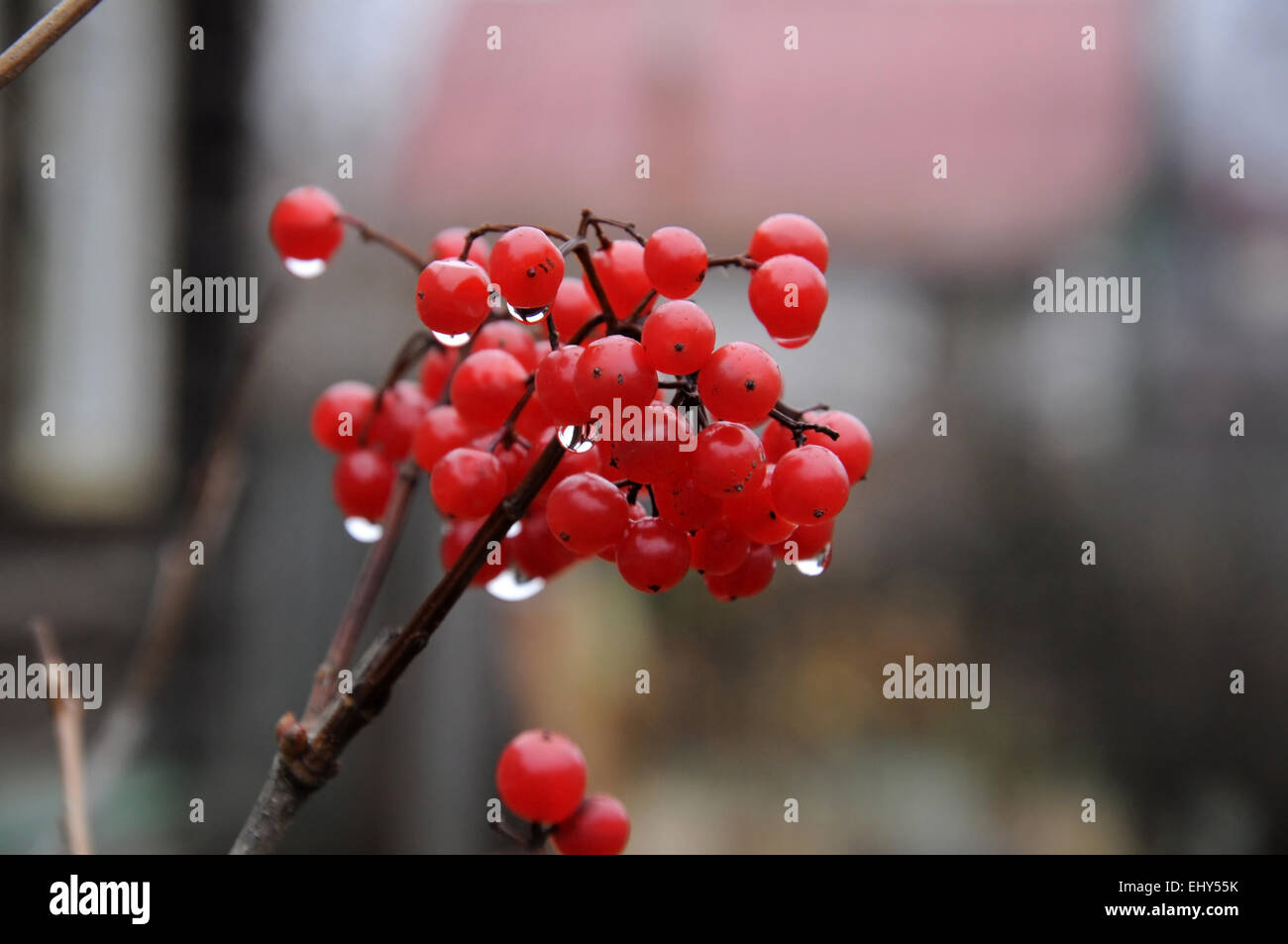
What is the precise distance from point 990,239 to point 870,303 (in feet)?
1.92

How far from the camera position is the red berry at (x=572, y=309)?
55cm

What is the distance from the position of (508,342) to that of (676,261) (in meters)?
0.13

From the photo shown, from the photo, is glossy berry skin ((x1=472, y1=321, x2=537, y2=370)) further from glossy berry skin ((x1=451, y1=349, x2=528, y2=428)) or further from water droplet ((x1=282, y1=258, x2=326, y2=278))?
water droplet ((x1=282, y1=258, x2=326, y2=278))

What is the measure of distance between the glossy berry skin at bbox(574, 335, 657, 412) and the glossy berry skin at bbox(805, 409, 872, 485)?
119mm

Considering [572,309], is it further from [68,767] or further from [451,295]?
[68,767]

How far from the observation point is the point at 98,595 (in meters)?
2.28

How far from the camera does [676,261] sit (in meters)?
0.48

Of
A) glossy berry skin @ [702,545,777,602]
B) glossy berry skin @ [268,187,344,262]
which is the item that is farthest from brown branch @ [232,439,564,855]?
glossy berry skin @ [268,187,344,262]

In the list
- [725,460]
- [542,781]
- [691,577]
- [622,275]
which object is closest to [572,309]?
[622,275]

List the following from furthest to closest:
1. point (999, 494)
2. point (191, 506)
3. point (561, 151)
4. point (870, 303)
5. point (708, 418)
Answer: point (561, 151), point (870, 303), point (999, 494), point (191, 506), point (708, 418)

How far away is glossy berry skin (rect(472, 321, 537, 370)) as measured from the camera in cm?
57

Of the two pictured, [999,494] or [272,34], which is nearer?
[272,34]
